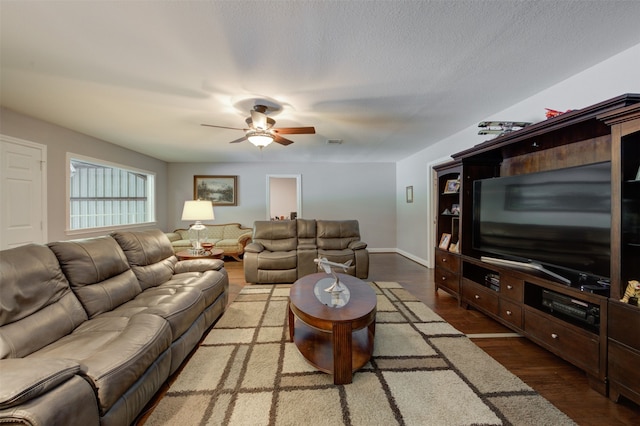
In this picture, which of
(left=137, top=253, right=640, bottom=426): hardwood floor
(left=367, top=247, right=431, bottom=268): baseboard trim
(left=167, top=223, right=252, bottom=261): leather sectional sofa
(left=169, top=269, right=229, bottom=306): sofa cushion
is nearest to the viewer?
(left=137, top=253, right=640, bottom=426): hardwood floor

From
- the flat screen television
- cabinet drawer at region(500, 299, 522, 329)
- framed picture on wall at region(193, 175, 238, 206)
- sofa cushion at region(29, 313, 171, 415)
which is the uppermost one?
framed picture on wall at region(193, 175, 238, 206)

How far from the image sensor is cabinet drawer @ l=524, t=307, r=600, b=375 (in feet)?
5.13

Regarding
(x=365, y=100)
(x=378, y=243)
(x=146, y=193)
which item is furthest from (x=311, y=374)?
(x=146, y=193)

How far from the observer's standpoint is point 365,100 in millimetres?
2586

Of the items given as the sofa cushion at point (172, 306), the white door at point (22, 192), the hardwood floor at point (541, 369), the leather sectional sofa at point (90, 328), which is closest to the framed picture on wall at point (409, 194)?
the hardwood floor at point (541, 369)

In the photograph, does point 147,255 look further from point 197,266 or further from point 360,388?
point 360,388

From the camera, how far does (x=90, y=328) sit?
1.56 metres

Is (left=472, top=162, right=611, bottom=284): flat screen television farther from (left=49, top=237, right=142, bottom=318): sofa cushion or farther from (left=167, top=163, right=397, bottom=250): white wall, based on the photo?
(left=167, top=163, right=397, bottom=250): white wall

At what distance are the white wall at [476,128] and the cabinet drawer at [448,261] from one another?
1.36m

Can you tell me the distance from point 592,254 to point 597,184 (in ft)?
1.61

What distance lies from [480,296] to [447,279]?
0.55m

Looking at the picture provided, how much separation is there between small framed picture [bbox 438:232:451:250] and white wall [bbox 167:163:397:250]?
9.41ft

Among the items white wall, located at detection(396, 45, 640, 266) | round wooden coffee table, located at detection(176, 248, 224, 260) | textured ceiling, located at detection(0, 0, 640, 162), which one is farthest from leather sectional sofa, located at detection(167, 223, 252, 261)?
white wall, located at detection(396, 45, 640, 266)

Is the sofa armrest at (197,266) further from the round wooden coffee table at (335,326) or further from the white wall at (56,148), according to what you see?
the white wall at (56,148)
